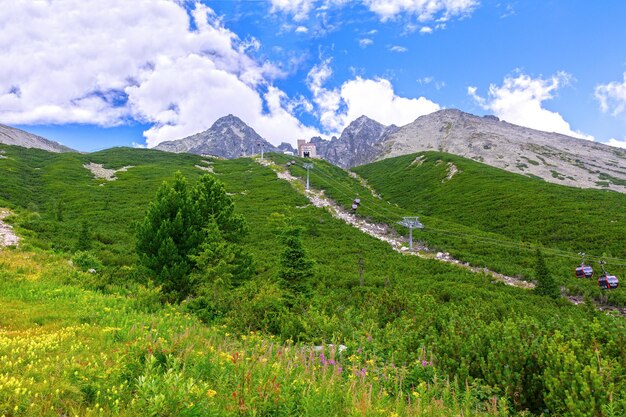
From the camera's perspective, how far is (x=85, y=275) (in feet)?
47.2

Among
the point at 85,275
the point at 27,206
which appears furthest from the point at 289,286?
the point at 27,206

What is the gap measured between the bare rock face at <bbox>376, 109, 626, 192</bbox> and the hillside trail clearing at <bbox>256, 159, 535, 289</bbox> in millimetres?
59001

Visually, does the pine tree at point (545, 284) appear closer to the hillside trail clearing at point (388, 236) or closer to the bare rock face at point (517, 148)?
the hillside trail clearing at point (388, 236)

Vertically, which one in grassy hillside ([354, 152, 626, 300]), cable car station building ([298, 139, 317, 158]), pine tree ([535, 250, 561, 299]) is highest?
cable car station building ([298, 139, 317, 158])

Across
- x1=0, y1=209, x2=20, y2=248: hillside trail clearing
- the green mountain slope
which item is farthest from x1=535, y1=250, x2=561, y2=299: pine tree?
x1=0, y1=209, x2=20, y2=248: hillside trail clearing

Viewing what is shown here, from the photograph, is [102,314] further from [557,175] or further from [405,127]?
[405,127]

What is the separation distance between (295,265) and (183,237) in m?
6.14

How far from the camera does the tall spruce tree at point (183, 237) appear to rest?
15039 millimetres

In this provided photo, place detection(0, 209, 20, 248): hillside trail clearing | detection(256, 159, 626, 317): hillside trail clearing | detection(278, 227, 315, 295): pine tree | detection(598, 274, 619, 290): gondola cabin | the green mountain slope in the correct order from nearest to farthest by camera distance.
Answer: detection(278, 227, 315, 295): pine tree
detection(598, 274, 619, 290): gondola cabin
detection(0, 209, 20, 248): hillside trail clearing
detection(256, 159, 626, 317): hillside trail clearing
the green mountain slope

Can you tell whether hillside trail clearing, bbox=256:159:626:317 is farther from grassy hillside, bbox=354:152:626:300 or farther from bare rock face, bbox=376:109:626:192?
bare rock face, bbox=376:109:626:192

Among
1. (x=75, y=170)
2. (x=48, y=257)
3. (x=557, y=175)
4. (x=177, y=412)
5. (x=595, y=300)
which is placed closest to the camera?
(x=177, y=412)

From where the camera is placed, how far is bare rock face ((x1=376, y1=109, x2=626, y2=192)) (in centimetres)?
8694

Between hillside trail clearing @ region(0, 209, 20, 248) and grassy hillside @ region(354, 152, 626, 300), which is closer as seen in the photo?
hillside trail clearing @ region(0, 209, 20, 248)

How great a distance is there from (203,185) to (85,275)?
7.41 meters
